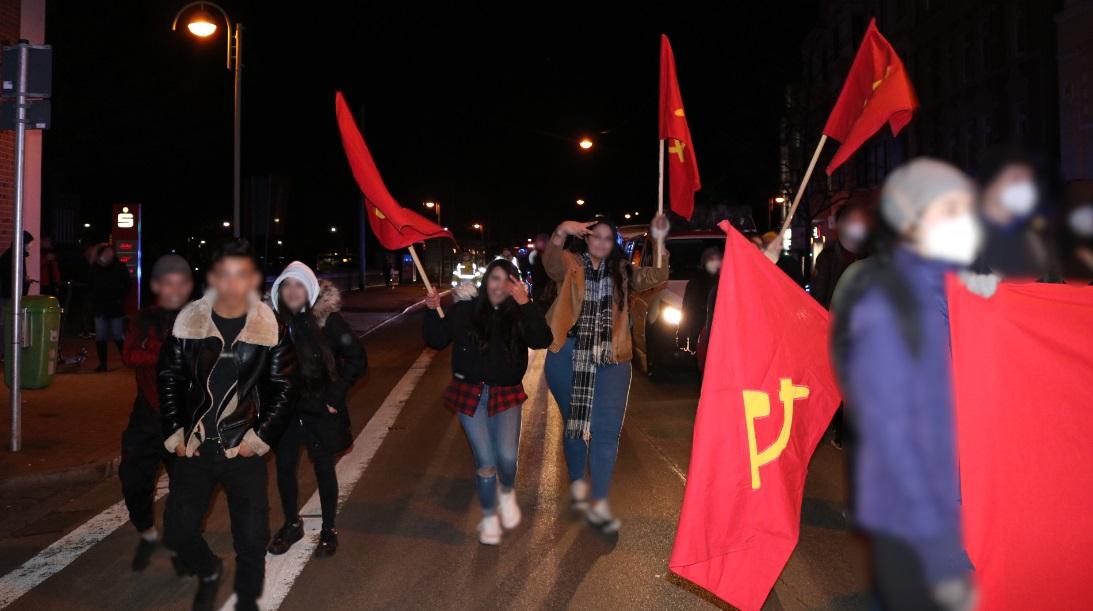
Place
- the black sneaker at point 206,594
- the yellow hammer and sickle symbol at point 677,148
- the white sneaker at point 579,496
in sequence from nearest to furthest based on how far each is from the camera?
the black sneaker at point 206,594 < the white sneaker at point 579,496 < the yellow hammer and sickle symbol at point 677,148

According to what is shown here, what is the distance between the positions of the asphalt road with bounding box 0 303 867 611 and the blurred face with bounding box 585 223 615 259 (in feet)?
5.64

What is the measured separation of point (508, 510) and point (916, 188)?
439 cm

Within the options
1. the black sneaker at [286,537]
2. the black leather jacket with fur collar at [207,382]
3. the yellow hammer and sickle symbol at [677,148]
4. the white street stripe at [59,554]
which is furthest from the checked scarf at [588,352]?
the white street stripe at [59,554]

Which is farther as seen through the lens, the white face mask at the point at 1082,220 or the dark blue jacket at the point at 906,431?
the white face mask at the point at 1082,220

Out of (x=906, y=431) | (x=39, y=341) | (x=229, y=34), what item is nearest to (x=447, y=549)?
(x=906, y=431)

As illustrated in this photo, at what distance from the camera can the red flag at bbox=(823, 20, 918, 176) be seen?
5.04 m

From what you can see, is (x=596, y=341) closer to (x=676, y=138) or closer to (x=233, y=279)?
(x=676, y=138)

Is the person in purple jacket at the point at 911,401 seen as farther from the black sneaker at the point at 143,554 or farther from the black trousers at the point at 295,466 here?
the black sneaker at the point at 143,554

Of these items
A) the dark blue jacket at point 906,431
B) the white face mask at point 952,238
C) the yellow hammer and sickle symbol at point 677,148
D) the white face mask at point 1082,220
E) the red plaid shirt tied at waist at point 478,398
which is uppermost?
the yellow hammer and sickle symbol at point 677,148

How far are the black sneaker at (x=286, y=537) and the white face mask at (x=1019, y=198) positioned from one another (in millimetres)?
4549

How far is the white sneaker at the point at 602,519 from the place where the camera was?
5789 millimetres

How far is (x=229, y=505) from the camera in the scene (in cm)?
414

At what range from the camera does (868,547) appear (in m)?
1.89

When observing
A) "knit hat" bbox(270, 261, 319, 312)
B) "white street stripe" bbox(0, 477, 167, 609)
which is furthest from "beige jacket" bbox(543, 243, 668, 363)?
"white street stripe" bbox(0, 477, 167, 609)
